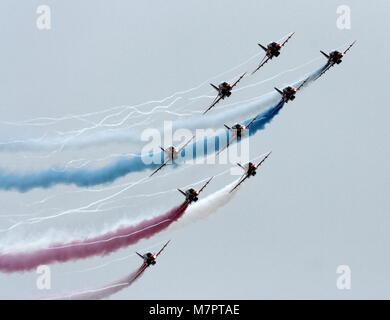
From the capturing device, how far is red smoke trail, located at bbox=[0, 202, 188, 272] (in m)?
135

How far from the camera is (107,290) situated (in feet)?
456

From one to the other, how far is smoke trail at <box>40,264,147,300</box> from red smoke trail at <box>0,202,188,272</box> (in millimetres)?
Answer: 3178

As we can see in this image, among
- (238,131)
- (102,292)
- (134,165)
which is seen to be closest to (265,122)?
(238,131)

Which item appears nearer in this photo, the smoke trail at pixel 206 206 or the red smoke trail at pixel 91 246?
the red smoke trail at pixel 91 246

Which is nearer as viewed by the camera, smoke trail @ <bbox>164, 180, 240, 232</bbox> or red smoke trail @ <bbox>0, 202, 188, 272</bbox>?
red smoke trail @ <bbox>0, 202, 188, 272</bbox>

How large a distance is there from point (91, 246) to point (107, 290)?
14.4ft

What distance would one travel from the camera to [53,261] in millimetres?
135875

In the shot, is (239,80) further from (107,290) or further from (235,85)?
(107,290)

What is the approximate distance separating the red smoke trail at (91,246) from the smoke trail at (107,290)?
3178 mm

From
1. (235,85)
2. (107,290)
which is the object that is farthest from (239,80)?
(107,290)

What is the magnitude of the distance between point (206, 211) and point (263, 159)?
276 inches

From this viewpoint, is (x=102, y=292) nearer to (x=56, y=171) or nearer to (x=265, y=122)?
(x=56, y=171)

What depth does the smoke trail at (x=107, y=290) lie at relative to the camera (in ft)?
449

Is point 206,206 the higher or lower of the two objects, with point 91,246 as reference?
higher
